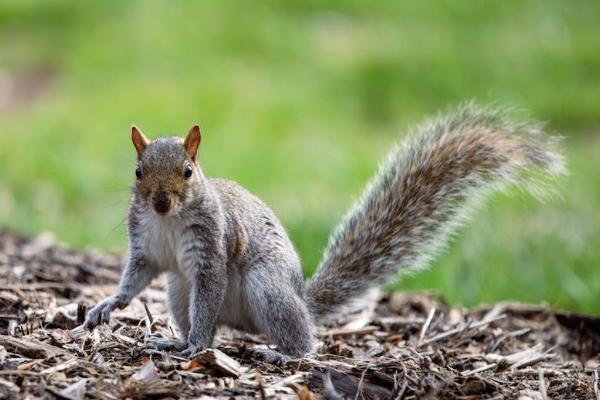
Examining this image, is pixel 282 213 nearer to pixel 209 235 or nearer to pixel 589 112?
pixel 209 235

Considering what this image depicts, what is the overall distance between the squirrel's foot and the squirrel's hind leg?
0.31 m

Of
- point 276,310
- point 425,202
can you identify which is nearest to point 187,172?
point 276,310

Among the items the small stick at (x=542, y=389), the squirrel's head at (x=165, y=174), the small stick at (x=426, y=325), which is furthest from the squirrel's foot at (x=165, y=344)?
the small stick at (x=542, y=389)

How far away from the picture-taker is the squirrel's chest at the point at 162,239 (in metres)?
3.53

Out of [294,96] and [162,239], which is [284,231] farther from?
[294,96]

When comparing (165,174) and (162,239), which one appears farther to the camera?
(162,239)

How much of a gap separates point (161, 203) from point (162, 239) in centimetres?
24

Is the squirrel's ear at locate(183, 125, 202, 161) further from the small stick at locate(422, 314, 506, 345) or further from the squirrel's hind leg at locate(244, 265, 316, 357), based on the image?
the small stick at locate(422, 314, 506, 345)

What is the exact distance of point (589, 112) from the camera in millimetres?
10508

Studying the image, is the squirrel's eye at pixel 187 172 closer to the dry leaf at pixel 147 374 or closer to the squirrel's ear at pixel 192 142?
the squirrel's ear at pixel 192 142

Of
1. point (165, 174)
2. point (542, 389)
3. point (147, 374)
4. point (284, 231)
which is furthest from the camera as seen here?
point (284, 231)

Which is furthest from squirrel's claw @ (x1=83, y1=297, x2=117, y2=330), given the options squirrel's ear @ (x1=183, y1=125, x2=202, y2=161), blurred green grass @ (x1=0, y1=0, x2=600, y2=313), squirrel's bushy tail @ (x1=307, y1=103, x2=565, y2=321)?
blurred green grass @ (x1=0, y1=0, x2=600, y2=313)

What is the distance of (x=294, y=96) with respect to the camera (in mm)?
10438

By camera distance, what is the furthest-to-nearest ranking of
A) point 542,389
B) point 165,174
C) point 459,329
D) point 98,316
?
point 459,329 < point 98,316 < point 165,174 < point 542,389
